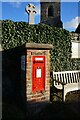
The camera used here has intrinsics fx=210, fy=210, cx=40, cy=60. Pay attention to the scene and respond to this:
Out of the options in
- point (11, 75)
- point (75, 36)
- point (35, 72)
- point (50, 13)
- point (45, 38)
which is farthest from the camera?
point (50, 13)

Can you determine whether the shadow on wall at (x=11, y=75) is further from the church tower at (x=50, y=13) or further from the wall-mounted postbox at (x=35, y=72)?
the church tower at (x=50, y=13)

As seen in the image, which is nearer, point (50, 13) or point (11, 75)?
point (11, 75)

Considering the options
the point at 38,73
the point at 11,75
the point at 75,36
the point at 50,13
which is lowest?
the point at 11,75

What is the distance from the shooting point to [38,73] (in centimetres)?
535

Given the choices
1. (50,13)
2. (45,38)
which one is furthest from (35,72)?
(50,13)

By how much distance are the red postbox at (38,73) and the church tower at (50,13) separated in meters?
20.8

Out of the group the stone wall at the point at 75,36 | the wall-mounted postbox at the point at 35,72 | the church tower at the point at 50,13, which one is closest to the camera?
the wall-mounted postbox at the point at 35,72

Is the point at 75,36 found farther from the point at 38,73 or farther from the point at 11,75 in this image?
the point at 38,73

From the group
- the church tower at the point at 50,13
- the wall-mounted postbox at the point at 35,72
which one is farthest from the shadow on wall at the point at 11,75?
the church tower at the point at 50,13

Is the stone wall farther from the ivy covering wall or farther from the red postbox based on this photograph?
the red postbox

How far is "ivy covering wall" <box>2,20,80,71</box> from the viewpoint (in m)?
7.79

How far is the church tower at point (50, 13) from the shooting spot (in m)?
26.0

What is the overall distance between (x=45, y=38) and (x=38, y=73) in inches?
148

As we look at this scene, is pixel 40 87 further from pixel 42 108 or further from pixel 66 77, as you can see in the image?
pixel 66 77
